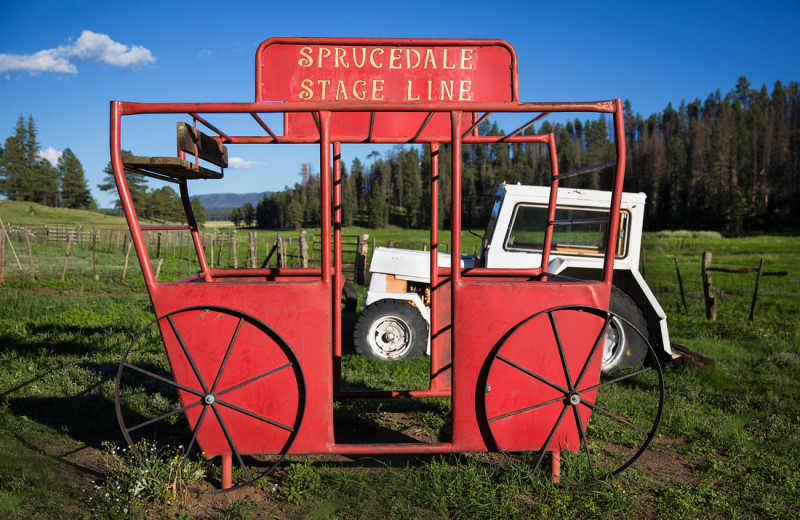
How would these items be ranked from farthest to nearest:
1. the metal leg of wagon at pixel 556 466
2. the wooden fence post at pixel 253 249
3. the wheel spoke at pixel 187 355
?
the wooden fence post at pixel 253 249 → the metal leg of wagon at pixel 556 466 → the wheel spoke at pixel 187 355

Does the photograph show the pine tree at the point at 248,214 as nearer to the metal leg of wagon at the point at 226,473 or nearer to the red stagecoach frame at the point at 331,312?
the red stagecoach frame at the point at 331,312

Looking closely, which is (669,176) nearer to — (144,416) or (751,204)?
(751,204)

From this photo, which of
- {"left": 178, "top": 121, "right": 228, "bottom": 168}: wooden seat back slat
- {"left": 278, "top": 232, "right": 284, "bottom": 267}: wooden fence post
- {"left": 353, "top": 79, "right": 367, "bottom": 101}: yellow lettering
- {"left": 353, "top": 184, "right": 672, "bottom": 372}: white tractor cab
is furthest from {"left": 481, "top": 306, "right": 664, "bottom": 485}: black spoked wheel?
{"left": 278, "top": 232, "right": 284, "bottom": 267}: wooden fence post

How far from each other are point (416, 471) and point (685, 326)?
7851 mm

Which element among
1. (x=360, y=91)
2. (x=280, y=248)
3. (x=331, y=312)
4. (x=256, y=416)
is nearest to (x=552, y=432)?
(x=331, y=312)

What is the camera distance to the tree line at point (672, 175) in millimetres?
66125

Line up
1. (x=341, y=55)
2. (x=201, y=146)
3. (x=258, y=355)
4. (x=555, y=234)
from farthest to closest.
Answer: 1. (x=555, y=234)
2. (x=201, y=146)
3. (x=341, y=55)
4. (x=258, y=355)

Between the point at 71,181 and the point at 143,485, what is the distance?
317 ft

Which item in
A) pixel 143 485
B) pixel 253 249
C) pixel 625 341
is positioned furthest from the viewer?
pixel 253 249

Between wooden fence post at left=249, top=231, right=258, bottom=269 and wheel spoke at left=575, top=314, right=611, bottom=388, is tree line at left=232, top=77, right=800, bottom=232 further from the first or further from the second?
wheel spoke at left=575, top=314, right=611, bottom=388

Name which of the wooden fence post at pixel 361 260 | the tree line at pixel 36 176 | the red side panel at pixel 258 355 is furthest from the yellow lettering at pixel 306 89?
the tree line at pixel 36 176

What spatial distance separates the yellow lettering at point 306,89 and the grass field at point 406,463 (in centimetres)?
258

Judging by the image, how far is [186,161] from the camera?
10.4 feet

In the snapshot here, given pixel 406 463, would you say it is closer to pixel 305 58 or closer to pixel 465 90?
pixel 465 90
